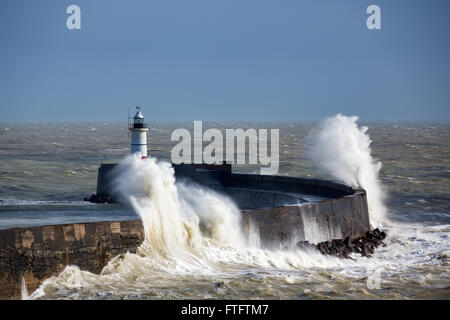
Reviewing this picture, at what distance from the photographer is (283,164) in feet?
126

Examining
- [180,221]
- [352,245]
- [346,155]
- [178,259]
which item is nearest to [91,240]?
[178,259]

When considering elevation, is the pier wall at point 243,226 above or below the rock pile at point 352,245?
above

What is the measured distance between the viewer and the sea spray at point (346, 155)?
23391mm

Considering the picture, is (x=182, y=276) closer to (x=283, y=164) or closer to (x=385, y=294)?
(x=385, y=294)

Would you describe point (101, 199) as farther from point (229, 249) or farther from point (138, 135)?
point (229, 249)

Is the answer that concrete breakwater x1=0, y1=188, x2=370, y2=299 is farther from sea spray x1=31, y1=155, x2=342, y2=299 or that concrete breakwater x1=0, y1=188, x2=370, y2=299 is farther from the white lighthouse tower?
the white lighthouse tower

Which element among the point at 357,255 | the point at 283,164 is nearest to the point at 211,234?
the point at 357,255

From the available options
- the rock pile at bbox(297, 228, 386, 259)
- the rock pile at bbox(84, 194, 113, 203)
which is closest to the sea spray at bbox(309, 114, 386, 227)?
the rock pile at bbox(297, 228, 386, 259)

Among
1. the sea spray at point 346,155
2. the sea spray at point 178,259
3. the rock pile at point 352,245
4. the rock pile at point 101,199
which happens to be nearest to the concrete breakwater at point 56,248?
the sea spray at point 178,259

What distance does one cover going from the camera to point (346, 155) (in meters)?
24.3

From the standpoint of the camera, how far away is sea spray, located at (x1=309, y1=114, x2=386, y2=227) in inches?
921

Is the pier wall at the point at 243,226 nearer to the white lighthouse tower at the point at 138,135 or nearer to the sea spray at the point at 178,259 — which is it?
the sea spray at the point at 178,259

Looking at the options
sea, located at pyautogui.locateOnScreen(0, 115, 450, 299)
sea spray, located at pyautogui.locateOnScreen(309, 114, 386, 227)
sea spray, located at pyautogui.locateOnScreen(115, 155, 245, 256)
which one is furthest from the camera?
sea spray, located at pyautogui.locateOnScreen(309, 114, 386, 227)

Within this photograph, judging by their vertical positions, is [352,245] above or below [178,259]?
below
